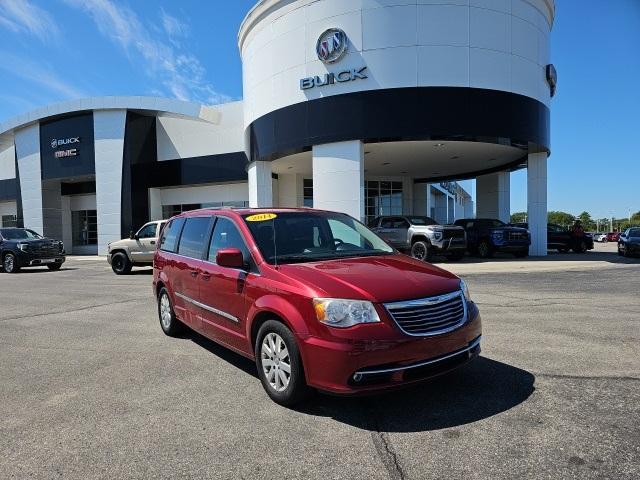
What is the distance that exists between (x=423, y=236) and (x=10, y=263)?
16.0 m

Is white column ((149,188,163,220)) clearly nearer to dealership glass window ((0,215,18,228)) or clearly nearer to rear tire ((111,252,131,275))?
rear tire ((111,252,131,275))

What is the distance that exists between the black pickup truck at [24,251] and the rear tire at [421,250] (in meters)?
14.3

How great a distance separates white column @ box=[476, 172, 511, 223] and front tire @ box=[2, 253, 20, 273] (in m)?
24.2

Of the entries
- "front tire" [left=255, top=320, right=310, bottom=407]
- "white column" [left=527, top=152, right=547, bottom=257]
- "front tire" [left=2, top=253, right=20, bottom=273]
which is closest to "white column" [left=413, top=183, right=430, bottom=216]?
"white column" [left=527, top=152, right=547, bottom=257]

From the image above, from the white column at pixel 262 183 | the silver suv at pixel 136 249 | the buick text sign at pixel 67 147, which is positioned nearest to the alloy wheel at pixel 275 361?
the silver suv at pixel 136 249

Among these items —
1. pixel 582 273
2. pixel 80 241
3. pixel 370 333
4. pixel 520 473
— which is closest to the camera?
pixel 520 473

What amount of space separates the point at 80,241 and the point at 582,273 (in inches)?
1334

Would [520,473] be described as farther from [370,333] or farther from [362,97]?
[362,97]

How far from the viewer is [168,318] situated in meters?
6.67

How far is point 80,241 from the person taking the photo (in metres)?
36.1

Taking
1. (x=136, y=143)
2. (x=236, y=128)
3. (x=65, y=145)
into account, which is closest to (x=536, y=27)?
(x=236, y=128)

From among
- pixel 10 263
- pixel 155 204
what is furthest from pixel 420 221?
pixel 155 204

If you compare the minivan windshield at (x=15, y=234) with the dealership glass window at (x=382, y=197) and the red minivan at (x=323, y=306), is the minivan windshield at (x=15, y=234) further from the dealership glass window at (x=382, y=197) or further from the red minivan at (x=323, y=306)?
the dealership glass window at (x=382, y=197)

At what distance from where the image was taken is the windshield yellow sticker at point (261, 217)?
5.05 metres
